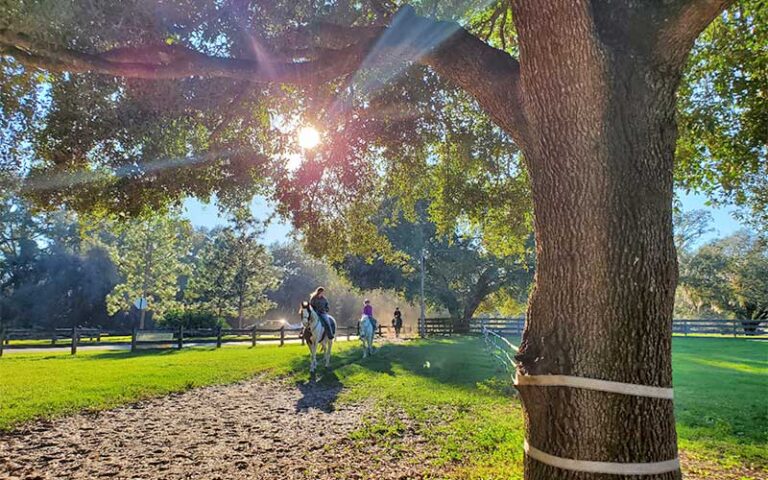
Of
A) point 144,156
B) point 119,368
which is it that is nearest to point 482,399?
point 144,156

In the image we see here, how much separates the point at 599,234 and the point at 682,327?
36857mm

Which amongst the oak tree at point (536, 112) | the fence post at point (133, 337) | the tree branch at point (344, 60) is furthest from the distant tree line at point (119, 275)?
the tree branch at point (344, 60)

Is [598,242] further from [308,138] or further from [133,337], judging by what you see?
[133,337]

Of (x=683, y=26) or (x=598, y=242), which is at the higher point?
(x=683, y=26)

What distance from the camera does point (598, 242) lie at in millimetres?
2527

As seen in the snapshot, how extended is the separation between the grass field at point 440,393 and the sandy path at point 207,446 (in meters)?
0.50

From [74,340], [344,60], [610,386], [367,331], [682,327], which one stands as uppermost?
[344,60]

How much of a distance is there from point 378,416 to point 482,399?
2.24 meters

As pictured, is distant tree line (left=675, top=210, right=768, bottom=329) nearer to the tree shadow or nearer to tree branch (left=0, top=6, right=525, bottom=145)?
the tree shadow

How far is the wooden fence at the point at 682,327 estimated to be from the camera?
29.7m

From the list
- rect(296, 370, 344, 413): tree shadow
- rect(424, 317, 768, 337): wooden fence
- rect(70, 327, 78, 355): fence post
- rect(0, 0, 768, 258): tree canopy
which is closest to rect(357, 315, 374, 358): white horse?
rect(296, 370, 344, 413): tree shadow

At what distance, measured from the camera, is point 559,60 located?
2.69 meters

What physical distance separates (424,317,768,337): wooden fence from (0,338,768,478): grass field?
1639cm

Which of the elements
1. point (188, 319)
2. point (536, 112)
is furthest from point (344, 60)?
point (188, 319)
